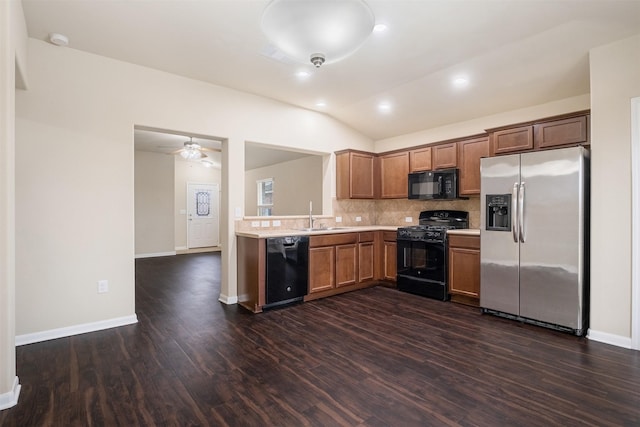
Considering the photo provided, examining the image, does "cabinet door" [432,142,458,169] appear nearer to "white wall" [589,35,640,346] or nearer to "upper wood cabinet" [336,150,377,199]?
"upper wood cabinet" [336,150,377,199]

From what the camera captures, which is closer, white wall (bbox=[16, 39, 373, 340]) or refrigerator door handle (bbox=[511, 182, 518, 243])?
white wall (bbox=[16, 39, 373, 340])

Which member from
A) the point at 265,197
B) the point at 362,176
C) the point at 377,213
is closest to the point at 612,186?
the point at 362,176

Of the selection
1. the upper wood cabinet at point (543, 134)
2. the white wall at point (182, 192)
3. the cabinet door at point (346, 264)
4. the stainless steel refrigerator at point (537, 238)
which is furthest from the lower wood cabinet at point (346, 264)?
the white wall at point (182, 192)

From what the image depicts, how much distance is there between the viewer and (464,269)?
402 cm

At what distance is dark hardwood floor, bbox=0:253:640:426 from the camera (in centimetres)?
188

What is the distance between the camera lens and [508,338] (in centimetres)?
299

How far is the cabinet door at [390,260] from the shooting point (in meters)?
4.87

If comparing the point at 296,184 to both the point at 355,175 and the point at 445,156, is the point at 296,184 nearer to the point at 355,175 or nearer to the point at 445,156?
the point at 355,175

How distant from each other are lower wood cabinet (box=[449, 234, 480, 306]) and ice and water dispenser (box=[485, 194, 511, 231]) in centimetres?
33

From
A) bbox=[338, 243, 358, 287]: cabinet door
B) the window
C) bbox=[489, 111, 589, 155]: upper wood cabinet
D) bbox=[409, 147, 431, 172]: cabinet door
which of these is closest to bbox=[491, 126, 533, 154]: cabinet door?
bbox=[489, 111, 589, 155]: upper wood cabinet

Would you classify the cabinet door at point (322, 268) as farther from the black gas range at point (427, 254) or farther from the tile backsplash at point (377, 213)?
the black gas range at point (427, 254)

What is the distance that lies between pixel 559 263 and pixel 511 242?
0.46 m

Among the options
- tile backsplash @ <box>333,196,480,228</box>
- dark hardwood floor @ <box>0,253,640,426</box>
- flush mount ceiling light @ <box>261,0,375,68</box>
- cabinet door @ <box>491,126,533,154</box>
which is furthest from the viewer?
tile backsplash @ <box>333,196,480,228</box>

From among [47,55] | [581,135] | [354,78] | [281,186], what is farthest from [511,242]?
[281,186]
